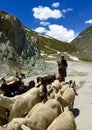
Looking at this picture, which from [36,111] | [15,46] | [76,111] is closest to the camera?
[36,111]

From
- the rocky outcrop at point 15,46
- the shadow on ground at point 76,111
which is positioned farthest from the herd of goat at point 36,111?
the rocky outcrop at point 15,46

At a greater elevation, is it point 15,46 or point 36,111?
point 15,46

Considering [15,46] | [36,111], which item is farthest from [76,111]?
[15,46]

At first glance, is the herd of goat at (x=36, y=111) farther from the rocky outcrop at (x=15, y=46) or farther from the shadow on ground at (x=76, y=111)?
the rocky outcrop at (x=15, y=46)

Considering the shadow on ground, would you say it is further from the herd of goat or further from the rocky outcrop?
the rocky outcrop

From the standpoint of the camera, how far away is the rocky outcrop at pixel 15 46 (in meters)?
41.9

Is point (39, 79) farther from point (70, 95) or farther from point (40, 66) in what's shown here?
point (40, 66)

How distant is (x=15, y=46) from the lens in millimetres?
46000

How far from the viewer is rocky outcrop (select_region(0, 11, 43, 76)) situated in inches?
1650

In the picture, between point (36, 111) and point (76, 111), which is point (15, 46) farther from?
point (36, 111)

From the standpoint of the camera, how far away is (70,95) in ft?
57.4

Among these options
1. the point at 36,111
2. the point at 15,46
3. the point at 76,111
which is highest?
the point at 15,46

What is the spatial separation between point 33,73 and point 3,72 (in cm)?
505

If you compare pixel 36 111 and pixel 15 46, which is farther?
pixel 15 46
